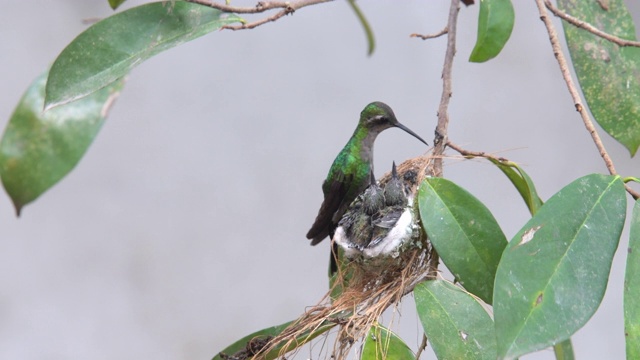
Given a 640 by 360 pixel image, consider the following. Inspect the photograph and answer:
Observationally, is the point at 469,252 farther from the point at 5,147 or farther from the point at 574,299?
the point at 5,147

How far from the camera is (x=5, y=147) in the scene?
0.80 metres

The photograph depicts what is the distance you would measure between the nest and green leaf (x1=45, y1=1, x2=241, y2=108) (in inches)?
15.5

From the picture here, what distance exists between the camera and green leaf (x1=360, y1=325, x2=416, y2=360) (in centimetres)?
90

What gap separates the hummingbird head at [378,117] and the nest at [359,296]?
5.5 inches

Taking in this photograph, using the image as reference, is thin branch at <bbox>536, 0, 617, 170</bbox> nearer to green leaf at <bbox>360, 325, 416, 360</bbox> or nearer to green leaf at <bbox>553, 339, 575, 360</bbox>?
green leaf at <bbox>553, 339, 575, 360</bbox>

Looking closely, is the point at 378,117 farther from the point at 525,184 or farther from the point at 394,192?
the point at 525,184

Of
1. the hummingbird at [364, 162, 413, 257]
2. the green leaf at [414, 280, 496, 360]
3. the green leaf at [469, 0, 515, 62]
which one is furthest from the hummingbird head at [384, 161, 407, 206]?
the green leaf at [414, 280, 496, 360]

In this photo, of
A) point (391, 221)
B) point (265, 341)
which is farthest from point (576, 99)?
point (265, 341)

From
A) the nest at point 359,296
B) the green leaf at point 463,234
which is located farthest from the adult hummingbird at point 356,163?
the green leaf at point 463,234

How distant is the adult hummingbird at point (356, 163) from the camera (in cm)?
136

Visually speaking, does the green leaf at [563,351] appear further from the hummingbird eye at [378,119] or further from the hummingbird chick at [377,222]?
the hummingbird eye at [378,119]

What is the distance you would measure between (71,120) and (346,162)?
0.63 meters

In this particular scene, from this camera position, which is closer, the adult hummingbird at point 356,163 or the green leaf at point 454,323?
the green leaf at point 454,323

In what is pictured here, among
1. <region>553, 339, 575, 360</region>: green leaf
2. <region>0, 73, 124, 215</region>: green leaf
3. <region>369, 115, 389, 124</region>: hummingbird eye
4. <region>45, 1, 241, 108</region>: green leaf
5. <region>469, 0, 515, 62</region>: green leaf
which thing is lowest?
<region>553, 339, 575, 360</region>: green leaf
